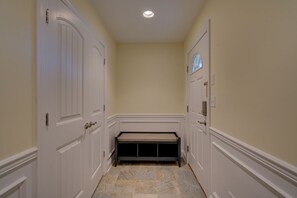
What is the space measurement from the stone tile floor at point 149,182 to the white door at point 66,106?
0.34 meters

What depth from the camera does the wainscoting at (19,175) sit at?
854 mm

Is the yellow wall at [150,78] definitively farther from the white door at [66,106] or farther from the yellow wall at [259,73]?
the yellow wall at [259,73]

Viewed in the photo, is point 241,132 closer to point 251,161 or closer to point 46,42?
point 251,161

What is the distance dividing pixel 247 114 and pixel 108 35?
7.99 ft

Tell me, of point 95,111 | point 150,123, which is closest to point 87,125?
point 95,111

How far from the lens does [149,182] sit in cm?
244

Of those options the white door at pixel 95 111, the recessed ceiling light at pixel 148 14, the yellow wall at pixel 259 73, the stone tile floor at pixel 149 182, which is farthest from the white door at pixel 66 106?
the yellow wall at pixel 259 73

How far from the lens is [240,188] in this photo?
1.29m

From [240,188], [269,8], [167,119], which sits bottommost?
[240,188]

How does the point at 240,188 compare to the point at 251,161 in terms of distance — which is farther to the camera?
the point at 240,188

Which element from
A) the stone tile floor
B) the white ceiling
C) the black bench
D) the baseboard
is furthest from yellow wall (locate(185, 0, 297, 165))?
the black bench

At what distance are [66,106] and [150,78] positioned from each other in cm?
226

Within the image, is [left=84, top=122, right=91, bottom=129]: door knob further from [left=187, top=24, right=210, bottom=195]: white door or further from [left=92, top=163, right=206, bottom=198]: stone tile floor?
[left=187, top=24, right=210, bottom=195]: white door

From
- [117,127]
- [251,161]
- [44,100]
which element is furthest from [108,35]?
[251,161]
